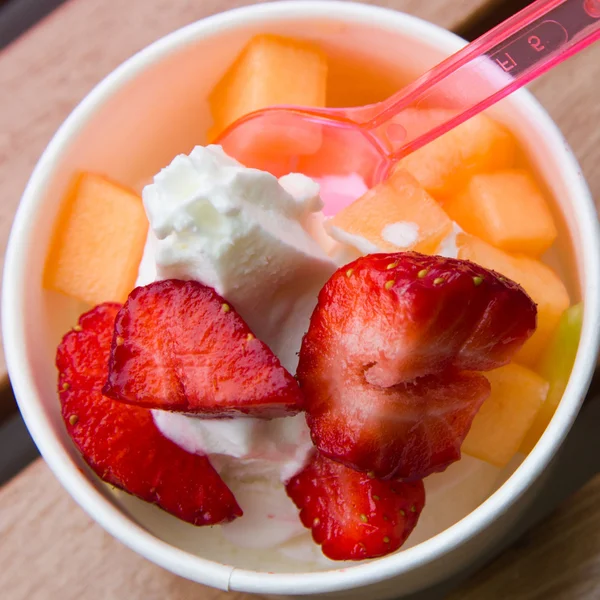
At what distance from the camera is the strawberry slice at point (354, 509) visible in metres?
0.85

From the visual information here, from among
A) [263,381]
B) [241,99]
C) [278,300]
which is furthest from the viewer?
[241,99]

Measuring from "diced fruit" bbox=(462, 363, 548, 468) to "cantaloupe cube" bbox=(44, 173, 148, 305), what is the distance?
0.49 metres

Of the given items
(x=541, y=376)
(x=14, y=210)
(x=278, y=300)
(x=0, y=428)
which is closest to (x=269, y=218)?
(x=278, y=300)

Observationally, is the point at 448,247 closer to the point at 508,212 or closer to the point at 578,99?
the point at 508,212

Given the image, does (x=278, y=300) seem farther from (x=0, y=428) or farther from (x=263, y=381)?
(x=0, y=428)

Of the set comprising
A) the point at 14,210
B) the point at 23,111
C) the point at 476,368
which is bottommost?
the point at 14,210

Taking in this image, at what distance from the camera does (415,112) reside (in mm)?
985

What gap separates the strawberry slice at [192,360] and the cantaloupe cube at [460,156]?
0.38 meters

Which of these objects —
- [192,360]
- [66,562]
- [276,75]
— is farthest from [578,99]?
[66,562]

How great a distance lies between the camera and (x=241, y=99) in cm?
107

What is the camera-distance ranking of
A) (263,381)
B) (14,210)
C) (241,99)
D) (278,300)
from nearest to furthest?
1. (263,381)
2. (278,300)
3. (241,99)
4. (14,210)

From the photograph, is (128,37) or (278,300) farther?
(128,37)

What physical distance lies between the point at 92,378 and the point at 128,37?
0.60 m

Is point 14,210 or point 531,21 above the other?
point 531,21
